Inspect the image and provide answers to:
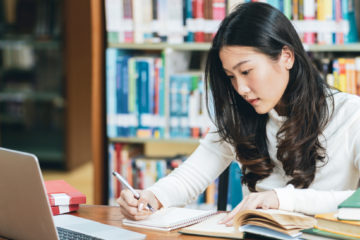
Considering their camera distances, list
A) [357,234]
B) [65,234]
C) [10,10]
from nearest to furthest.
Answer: [357,234] < [65,234] < [10,10]

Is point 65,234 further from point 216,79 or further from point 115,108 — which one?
point 115,108

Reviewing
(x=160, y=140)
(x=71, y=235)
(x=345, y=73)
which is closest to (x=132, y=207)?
(x=71, y=235)

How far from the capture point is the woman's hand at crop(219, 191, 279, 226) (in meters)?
1.34

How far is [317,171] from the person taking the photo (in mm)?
1656

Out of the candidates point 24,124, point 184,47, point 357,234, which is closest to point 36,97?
point 24,124

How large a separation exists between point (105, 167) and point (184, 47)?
2.40 ft

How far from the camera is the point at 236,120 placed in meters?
1.73

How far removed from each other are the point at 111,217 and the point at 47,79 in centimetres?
348

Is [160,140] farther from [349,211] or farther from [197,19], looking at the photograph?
[349,211]

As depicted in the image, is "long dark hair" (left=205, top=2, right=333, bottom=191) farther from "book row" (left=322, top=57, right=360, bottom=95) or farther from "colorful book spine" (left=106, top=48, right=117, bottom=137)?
"colorful book spine" (left=106, top=48, right=117, bottom=137)

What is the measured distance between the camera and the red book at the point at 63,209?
58.8 inches

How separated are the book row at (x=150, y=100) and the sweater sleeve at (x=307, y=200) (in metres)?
1.35

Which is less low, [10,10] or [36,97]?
[10,10]

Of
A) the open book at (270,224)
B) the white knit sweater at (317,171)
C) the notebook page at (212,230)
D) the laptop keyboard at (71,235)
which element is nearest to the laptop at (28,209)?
the laptop keyboard at (71,235)
